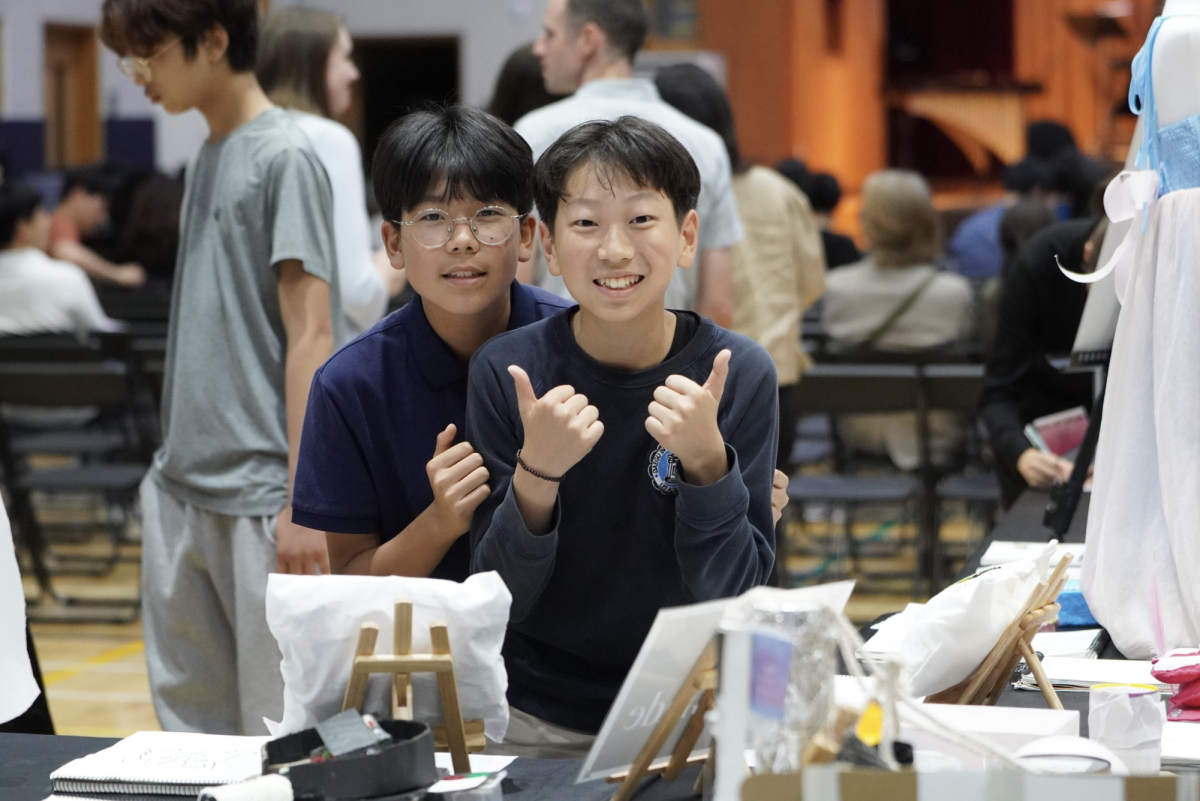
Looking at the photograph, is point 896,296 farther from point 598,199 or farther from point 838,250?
point 598,199

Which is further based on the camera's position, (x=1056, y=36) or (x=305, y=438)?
(x=1056, y=36)

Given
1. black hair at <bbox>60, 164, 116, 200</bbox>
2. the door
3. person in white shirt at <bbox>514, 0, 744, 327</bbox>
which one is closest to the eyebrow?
person in white shirt at <bbox>514, 0, 744, 327</bbox>

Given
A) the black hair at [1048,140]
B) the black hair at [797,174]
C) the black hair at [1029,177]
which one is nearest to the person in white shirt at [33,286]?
the black hair at [797,174]

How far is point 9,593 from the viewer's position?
66.4 inches

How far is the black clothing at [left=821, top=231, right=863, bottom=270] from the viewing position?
25.0 ft

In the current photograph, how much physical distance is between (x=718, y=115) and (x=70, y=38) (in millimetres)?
12489

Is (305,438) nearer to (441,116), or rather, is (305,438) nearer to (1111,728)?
(441,116)

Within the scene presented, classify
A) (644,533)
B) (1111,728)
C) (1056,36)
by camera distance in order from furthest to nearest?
1. (1056,36)
2. (644,533)
3. (1111,728)

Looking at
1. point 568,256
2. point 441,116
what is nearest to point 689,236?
point 568,256

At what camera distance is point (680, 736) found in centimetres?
151

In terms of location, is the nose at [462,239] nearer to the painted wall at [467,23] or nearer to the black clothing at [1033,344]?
the black clothing at [1033,344]

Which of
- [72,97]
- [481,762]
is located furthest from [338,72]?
[72,97]

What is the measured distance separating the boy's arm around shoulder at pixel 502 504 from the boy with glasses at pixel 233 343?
89cm

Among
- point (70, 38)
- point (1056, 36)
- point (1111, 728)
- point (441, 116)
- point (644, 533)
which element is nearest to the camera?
point (1111, 728)
